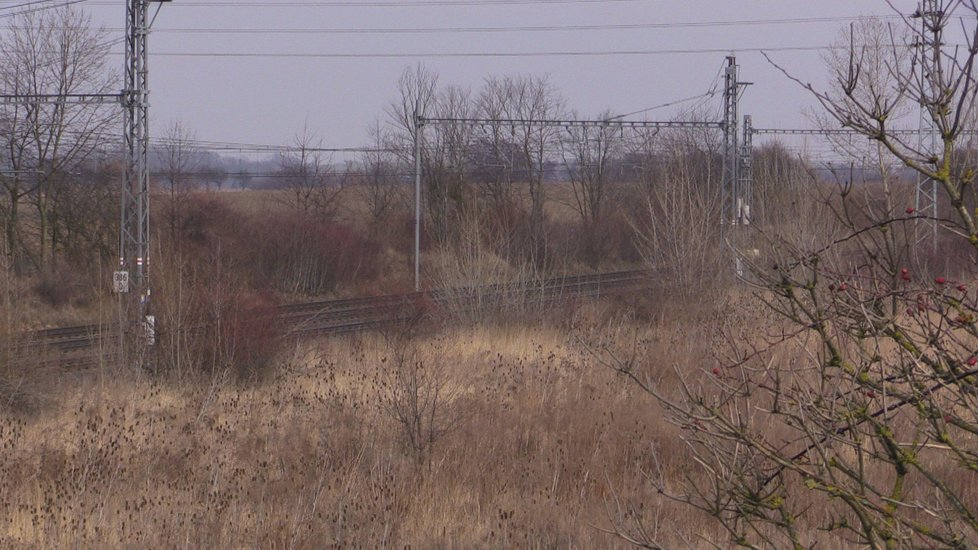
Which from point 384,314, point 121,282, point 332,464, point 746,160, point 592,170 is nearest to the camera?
point 332,464

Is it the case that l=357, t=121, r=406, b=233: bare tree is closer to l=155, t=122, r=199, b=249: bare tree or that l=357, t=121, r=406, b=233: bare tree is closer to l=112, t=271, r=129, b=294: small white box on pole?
l=155, t=122, r=199, b=249: bare tree

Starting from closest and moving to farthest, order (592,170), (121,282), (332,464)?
(332,464) → (121,282) → (592,170)

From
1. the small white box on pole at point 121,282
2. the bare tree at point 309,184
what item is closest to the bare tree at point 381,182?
the bare tree at point 309,184

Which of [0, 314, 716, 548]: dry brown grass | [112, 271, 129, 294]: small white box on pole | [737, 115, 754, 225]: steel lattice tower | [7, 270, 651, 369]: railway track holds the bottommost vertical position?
[0, 314, 716, 548]: dry brown grass

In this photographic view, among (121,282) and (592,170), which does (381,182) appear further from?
(121,282)

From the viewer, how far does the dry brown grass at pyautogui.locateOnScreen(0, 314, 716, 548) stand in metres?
6.91

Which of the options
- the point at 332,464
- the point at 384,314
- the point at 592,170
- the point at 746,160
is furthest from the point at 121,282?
the point at 592,170

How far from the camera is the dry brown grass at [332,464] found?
6906 millimetres

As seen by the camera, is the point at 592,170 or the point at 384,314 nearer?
the point at 384,314

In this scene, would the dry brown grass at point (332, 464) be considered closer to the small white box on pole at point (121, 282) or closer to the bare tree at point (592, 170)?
the small white box on pole at point (121, 282)

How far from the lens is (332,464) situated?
8.76 m

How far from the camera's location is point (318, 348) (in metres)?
14.5

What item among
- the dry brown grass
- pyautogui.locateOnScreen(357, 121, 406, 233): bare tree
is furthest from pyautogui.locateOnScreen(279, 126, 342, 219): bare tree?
the dry brown grass

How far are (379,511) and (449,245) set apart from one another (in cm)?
Result: 1075
